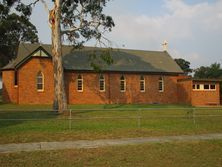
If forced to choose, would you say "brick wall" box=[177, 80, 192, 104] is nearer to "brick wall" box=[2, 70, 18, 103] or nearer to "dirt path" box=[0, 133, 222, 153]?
"brick wall" box=[2, 70, 18, 103]

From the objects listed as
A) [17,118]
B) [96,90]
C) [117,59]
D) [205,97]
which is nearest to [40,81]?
[96,90]

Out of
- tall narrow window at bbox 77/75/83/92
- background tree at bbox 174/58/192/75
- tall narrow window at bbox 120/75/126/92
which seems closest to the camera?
tall narrow window at bbox 77/75/83/92

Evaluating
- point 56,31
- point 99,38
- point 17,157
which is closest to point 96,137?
point 17,157

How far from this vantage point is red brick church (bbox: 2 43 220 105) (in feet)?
149

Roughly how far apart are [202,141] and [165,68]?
134 feet

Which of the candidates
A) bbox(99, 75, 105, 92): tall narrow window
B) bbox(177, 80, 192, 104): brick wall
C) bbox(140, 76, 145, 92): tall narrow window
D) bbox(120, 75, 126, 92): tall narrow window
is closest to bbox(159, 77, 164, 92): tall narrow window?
bbox(177, 80, 192, 104): brick wall

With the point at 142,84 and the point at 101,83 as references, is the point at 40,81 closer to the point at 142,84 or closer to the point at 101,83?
the point at 101,83

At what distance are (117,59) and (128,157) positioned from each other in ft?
138

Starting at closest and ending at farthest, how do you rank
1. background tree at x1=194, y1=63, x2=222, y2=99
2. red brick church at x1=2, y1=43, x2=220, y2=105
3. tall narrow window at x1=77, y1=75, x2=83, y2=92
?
red brick church at x1=2, y1=43, x2=220, y2=105
tall narrow window at x1=77, y1=75, x2=83, y2=92
background tree at x1=194, y1=63, x2=222, y2=99

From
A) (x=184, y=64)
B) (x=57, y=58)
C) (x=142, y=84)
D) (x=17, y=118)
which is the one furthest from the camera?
→ (x=184, y=64)

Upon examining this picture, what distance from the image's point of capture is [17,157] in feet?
37.9

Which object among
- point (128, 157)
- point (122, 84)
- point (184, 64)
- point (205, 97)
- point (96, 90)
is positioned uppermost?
point (184, 64)

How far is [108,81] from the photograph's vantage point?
166 ft

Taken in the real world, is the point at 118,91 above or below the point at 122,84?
below
